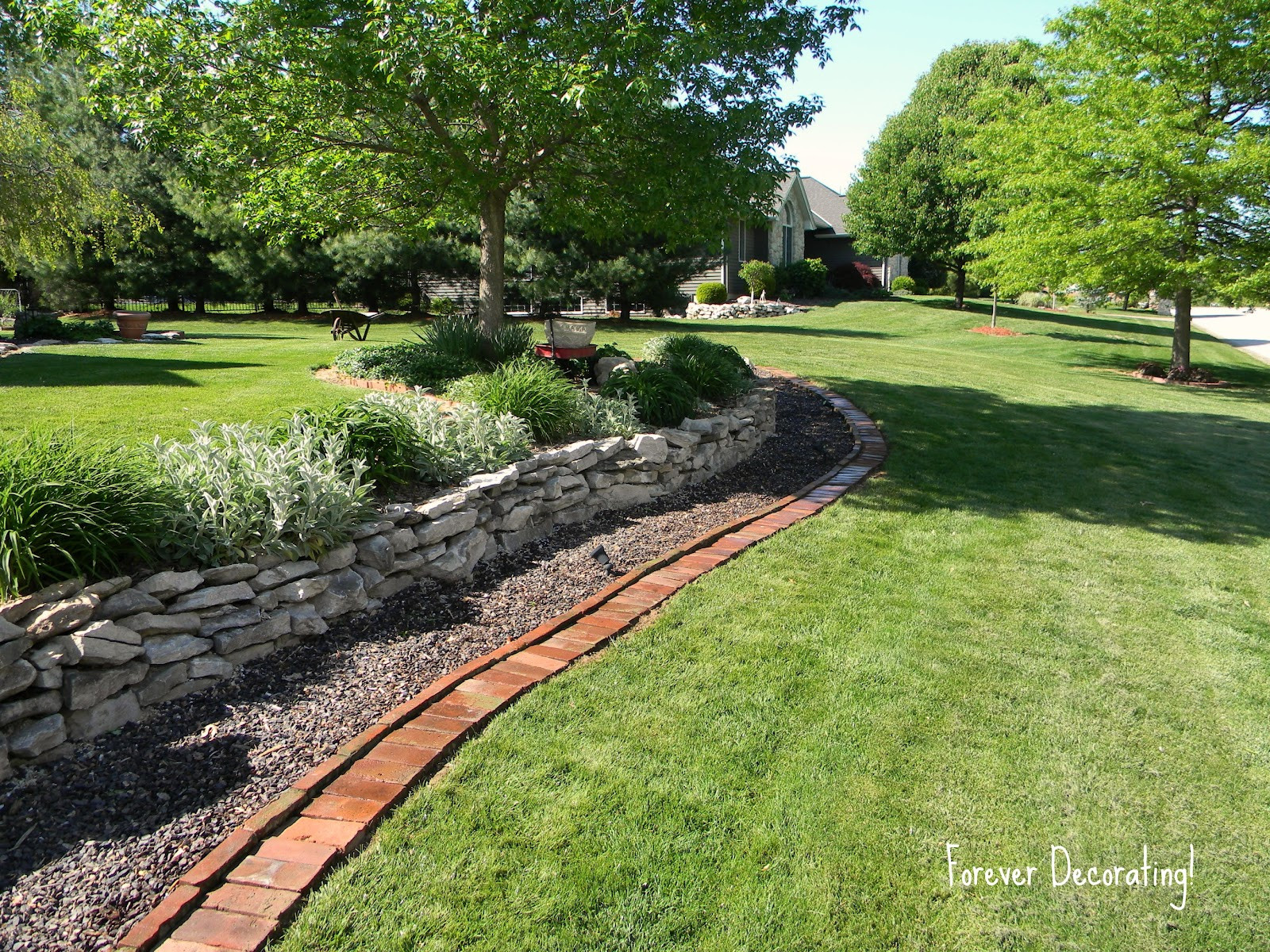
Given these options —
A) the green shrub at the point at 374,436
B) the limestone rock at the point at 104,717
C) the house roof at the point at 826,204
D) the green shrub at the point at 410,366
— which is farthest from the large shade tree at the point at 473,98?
the house roof at the point at 826,204

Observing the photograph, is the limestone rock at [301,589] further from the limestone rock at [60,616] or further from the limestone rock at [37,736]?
the limestone rock at [37,736]

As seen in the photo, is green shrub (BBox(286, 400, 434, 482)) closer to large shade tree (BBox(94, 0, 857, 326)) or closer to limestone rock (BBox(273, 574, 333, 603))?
limestone rock (BBox(273, 574, 333, 603))

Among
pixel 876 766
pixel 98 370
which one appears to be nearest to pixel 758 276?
pixel 98 370

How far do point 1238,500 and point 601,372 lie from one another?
→ 5.58 metres

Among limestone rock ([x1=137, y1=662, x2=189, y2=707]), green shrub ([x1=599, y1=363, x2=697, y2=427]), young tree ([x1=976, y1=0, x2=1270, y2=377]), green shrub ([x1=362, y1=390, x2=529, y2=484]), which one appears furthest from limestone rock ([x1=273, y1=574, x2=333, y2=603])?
young tree ([x1=976, y1=0, x2=1270, y2=377])

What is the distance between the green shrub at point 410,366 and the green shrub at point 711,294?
2084cm

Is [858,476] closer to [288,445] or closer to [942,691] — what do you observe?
[942,691]

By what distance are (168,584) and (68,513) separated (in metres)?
0.43

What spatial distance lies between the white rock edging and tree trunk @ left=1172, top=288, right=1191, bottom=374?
52.6 feet

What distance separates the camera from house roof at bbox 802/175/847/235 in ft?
127

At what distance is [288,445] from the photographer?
159 inches

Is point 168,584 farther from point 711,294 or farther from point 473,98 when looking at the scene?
point 711,294

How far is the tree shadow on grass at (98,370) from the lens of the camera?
318 inches

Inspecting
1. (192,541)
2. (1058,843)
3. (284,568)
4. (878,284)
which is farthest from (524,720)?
(878,284)
